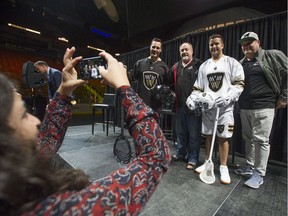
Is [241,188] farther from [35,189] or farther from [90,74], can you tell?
[35,189]

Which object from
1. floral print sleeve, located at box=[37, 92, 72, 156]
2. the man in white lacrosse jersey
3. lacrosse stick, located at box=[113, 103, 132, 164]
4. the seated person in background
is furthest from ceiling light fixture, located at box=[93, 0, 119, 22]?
the seated person in background

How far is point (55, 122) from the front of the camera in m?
0.71

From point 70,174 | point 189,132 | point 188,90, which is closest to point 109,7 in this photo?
point 188,90

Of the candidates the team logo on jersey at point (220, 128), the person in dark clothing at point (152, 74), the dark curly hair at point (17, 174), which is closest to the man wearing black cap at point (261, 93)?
the team logo on jersey at point (220, 128)

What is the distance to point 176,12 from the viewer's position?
5336 mm

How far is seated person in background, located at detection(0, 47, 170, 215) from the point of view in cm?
30

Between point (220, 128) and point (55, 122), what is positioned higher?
point (55, 122)

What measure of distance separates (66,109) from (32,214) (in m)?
0.47

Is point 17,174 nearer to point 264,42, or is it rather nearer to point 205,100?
point 205,100

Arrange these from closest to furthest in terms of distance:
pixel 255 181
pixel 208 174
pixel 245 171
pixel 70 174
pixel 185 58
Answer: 1. pixel 70 174
2. pixel 255 181
3. pixel 208 174
4. pixel 245 171
5. pixel 185 58

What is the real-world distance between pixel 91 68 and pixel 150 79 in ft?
5.16

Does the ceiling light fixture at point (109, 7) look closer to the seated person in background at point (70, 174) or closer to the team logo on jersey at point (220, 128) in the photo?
the team logo on jersey at point (220, 128)

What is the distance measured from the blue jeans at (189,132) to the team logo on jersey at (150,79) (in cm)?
42

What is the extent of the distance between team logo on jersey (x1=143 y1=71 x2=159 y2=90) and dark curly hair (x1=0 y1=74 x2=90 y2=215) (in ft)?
6.50
